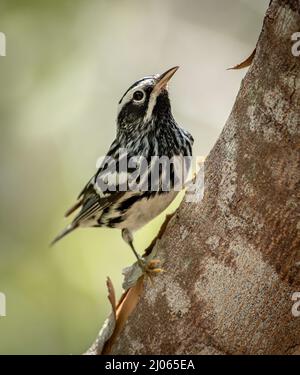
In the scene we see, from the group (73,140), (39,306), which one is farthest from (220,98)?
(39,306)

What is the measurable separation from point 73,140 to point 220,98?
1272mm

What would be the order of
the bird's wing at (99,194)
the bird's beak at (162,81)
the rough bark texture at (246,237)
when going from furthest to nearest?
the bird's beak at (162,81) < the bird's wing at (99,194) < the rough bark texture at (246,237)

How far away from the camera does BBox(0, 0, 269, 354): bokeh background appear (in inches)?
214

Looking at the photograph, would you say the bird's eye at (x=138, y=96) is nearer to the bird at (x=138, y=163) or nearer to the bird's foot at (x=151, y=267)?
the bird at (x=138, y=163)

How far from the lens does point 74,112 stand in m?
5.98

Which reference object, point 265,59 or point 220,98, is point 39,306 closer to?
point 220,98

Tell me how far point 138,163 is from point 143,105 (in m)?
0.52

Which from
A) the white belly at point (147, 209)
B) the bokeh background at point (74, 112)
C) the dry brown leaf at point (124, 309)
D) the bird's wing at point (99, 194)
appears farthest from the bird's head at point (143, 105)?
the dry brown leaf at point (124, 309)

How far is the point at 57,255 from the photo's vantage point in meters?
5.44

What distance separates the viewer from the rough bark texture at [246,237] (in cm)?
267

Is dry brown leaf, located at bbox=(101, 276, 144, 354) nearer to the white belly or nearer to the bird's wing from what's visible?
the white belly

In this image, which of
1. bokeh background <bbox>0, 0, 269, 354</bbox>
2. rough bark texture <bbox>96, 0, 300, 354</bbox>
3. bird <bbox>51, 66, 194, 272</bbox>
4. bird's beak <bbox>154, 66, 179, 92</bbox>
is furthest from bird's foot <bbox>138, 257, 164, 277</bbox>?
bokeh background <bbox>0, 0, 269, 354</bbox>

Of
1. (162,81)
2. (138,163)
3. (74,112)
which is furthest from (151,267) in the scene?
(74,112)

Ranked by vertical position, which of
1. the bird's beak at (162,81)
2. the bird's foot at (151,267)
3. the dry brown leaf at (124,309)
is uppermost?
the bird's beak at (162,81)
